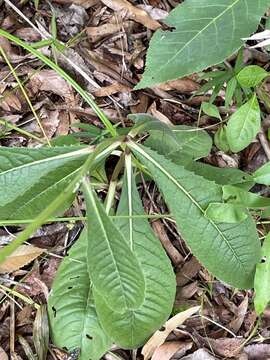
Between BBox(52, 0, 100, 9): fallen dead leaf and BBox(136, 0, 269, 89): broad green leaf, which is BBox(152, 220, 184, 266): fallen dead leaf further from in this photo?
BBox(52, 0, 100, 9): fallen dead leaf

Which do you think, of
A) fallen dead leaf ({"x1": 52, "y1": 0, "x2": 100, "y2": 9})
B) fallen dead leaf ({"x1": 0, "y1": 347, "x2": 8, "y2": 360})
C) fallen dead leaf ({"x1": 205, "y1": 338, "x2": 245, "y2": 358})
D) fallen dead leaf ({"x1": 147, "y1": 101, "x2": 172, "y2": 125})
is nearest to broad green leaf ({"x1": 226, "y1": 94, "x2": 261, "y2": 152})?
fallen dead leaf ({"x1": 147, "y1": 101, "x2": 172, "y2": 125})

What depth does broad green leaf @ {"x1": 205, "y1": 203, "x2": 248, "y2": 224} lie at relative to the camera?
1.58 metres

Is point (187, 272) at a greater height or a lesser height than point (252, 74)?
lesser

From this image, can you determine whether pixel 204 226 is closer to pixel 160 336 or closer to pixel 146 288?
pixel 146 288

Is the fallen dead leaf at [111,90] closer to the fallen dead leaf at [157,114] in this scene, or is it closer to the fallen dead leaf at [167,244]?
the fallen dead leaf at [157,114]

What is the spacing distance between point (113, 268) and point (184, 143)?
2.19 feet

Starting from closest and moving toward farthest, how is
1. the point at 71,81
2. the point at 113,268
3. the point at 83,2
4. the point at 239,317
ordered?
1. the point at 113,268
2. the point at 71,81
3. the point at 239,317
4. the point at 83,2

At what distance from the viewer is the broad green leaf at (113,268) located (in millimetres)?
1366

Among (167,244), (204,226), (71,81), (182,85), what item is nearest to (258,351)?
(167,244)

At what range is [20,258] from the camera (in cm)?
204

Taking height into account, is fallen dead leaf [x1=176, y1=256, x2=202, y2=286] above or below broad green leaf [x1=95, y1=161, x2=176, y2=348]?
below

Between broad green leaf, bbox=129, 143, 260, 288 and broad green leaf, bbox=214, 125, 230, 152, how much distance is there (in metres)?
0.44

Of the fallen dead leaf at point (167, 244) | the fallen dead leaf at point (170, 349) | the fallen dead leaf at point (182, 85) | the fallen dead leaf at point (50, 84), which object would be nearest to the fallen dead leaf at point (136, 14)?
the fallen dead leaf at point (182, 85)

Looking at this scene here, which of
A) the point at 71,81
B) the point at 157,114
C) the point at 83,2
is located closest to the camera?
the point at 71,81
